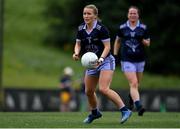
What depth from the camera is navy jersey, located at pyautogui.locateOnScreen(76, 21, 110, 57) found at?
50.3ft

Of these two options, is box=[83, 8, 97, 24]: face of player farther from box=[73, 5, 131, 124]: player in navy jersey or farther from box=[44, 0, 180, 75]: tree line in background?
box=[44, 0, 180, 75]: tree line in background

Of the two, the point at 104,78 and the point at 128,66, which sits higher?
the point at 104,78

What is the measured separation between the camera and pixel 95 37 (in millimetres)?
15328

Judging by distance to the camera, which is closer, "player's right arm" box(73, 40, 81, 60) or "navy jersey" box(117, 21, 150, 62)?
"player's right arm" box(73, 40, 81, 60)

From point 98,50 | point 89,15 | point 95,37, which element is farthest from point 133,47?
point 89,15

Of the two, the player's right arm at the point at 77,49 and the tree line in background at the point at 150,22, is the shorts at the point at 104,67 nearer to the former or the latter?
the player's right arm at the point at 77,49

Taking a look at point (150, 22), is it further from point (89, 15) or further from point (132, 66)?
point (89, 15)

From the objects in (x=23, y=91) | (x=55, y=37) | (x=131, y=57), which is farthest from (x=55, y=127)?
(x=55, y=37)

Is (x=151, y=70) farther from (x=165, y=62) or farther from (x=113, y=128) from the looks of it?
(x=113, y=128)

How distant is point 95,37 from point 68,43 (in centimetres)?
3524

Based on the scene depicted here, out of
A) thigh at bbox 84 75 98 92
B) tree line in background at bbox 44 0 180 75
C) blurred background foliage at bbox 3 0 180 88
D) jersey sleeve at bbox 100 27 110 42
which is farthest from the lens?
blurred background foliage at bbox 3 0 180 88

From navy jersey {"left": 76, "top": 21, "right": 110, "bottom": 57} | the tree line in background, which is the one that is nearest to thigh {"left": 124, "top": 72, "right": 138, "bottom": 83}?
navy jersey {"left": 76, "top": 21, "right": 110, "bottom": 57}

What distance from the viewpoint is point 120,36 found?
18969 millimetres

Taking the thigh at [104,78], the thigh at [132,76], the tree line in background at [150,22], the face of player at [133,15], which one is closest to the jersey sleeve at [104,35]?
the thigh at [104,78]
